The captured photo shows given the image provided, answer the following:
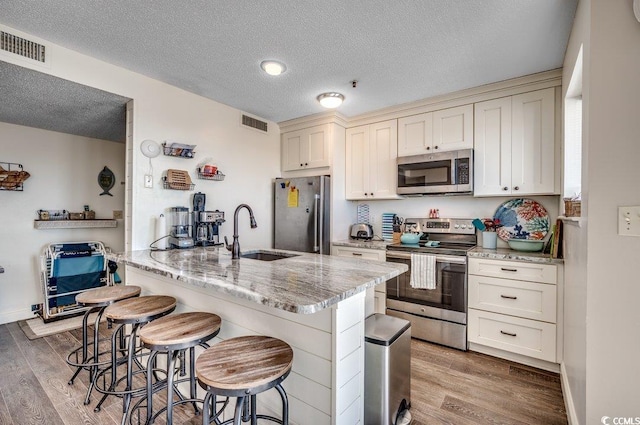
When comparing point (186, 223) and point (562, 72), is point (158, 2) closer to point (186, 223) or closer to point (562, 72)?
point (186, 223)

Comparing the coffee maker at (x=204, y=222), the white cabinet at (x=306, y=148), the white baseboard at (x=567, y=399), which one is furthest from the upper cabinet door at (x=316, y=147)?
the white baseboard at (x=567, y=399)

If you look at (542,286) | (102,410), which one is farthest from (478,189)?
(102,410)

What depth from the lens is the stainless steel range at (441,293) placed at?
265cm

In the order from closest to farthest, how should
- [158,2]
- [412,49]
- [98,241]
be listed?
1. [158,2]
2. [412,49]
3. [98,241]

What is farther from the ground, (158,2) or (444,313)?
(158,2)

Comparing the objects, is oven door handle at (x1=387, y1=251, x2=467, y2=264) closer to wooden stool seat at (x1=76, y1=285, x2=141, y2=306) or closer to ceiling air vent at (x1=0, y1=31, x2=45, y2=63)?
wooden stool seat at (x1=76, y1=285, x2=141, y2=306)

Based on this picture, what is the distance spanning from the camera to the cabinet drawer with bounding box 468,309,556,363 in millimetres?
2287

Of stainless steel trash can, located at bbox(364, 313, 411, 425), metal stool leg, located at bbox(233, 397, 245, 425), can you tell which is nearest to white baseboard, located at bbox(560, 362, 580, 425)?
stainless steel trash can, located at bbox(364, 313, 411, 425)

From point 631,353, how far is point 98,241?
16.6 feet

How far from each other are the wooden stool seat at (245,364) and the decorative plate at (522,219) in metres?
2.65

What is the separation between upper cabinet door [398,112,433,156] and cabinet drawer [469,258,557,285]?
1.29 meters

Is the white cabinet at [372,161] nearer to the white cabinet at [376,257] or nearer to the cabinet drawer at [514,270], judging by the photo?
the white cabinet at [376,257]

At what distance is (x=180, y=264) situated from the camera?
1.78 metres

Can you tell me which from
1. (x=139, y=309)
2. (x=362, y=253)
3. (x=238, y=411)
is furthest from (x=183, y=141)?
(x=238, y=411)
